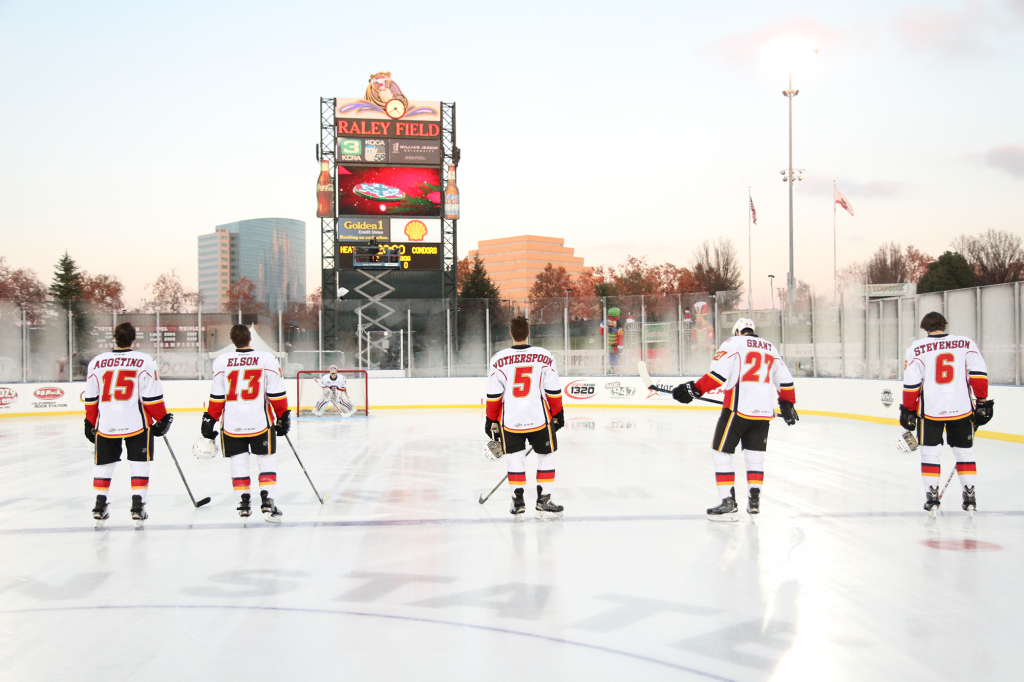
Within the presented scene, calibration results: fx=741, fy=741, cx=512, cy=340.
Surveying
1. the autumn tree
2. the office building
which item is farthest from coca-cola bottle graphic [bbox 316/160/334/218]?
the office building

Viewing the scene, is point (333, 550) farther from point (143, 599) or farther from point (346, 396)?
point (346, 396)

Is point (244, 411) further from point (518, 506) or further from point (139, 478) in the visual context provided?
point (518, 506)

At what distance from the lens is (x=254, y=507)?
21.0 ft

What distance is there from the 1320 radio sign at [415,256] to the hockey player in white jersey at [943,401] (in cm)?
2063

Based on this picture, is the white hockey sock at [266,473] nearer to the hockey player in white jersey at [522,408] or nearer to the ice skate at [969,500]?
the hockey player in white jersey at [522,408]

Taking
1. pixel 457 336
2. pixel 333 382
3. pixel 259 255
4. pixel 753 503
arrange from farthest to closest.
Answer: pixel 259 255 < pixel 457 336 < pixel 333 382 < pixel 753 503

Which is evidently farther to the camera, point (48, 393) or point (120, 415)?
point (48, 393)

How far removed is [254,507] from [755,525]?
4.14 metres

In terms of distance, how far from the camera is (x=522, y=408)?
5.84m

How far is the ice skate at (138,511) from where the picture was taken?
5645mm

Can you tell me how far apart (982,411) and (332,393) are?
45.4ft

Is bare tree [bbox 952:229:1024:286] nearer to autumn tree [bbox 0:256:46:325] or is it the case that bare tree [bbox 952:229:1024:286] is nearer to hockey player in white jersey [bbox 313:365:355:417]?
hockey player in white jersey [bbox 313:365:355:417]

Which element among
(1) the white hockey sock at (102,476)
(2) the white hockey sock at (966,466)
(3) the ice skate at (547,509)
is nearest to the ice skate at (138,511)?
(1) the white hockey sock at (102,476)

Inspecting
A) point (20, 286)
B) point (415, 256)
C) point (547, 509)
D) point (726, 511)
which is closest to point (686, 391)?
point (726, 511)
